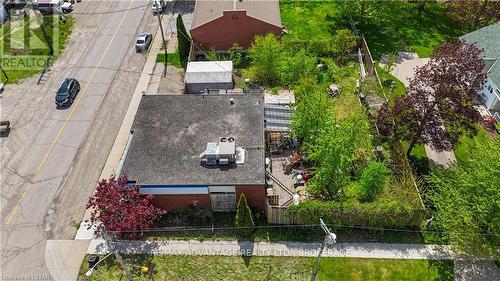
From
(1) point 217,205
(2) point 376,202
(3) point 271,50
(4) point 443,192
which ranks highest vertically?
(3) point 271,50

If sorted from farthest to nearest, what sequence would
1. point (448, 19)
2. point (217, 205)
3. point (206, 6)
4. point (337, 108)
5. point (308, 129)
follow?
1. point (448, 19)
2. point (206, 6)
3. point (337, 108)
4. point (308, 129)
5. point (217, 205)

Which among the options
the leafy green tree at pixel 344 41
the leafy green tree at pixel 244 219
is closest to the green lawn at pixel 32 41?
the leafy green tree at pixel 244 219

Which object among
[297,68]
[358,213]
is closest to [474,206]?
[358,213]

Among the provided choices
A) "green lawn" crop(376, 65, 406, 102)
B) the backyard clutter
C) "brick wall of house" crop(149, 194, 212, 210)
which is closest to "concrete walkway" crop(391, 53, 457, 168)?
"green lawn" crop(376, 65, 406, 102)

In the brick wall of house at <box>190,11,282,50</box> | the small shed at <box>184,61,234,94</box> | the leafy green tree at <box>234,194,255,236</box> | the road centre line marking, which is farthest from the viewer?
the brick wall of house at <box>190,11,282,50</box>

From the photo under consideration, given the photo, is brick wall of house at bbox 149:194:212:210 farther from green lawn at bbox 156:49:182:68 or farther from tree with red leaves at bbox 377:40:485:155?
green lawn at bbox 156:49:182:68

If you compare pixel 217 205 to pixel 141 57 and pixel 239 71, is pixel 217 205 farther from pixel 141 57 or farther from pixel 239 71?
pixel 141 57

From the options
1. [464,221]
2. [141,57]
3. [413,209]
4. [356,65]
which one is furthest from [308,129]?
[141,57]
